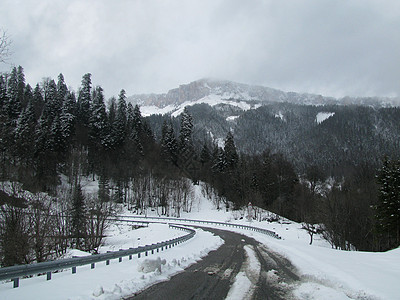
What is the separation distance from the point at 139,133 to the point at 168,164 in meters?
13.1

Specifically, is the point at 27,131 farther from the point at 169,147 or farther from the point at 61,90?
the point at 169,147

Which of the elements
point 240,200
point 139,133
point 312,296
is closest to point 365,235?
point 240,200

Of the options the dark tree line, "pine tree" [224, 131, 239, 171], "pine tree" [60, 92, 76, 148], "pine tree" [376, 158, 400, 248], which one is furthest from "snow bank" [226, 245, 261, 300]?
"pine tree" [224, 131, 239, 171]

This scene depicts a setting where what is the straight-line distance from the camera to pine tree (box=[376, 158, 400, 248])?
33.8 meters

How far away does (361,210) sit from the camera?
46875 millimetres

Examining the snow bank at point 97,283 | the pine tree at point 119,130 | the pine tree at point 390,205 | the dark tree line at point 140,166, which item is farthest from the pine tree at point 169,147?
the snow bank at point 97,283

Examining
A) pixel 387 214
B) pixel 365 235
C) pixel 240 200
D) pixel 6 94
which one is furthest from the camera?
pixel 240 200

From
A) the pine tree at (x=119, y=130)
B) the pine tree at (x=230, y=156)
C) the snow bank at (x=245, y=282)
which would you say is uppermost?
the pine tree at (x=119, y=130)

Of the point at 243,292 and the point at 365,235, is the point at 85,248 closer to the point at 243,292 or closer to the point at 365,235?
the point at 243,292

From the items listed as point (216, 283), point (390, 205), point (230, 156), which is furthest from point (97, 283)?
point (230, 156)

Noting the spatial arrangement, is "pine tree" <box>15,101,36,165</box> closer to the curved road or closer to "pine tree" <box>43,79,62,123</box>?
"pine tree" <box>43,79,62,123</box>

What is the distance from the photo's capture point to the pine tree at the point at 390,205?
33.8 m

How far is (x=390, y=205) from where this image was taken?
1357 inches

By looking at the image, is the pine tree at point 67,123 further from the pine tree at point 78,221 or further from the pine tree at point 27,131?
the pine tree at point 78,221
